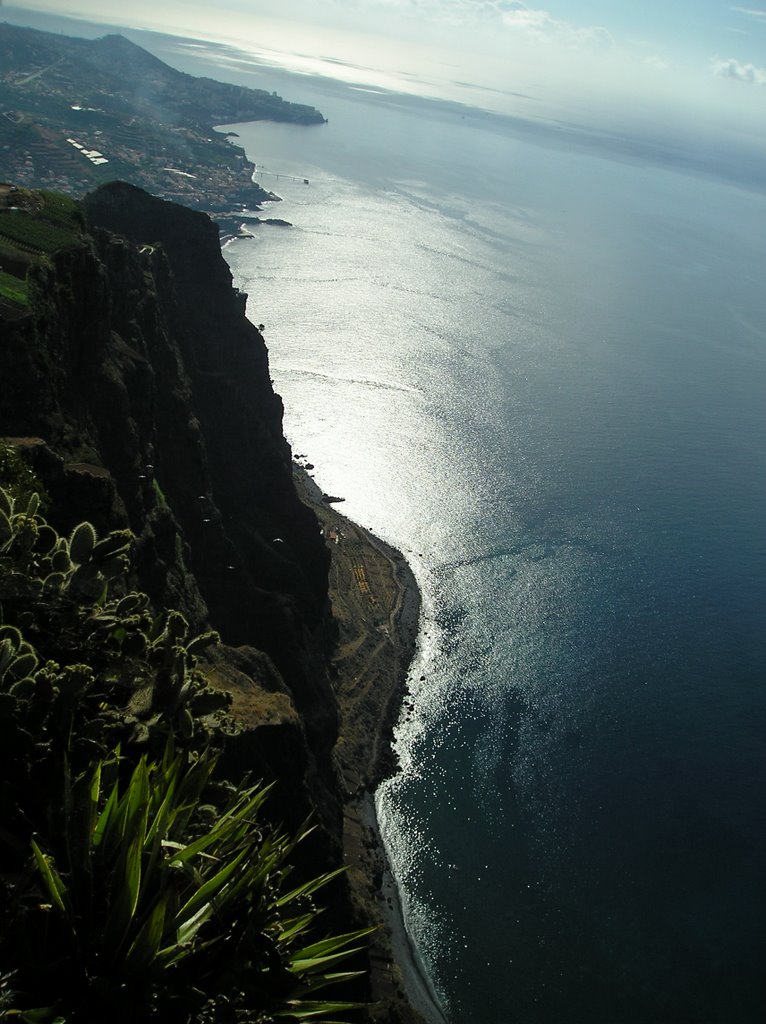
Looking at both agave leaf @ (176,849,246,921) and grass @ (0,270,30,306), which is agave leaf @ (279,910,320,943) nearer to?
agave leaf @ (176,849,246,921)

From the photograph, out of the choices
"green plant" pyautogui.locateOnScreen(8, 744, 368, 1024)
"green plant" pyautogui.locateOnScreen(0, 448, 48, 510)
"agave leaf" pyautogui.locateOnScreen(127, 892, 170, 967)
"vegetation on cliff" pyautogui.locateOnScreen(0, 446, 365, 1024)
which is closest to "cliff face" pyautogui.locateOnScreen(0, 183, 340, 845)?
"green plant" pyautogui.locateOnScreen(0, 448, 48, 510)

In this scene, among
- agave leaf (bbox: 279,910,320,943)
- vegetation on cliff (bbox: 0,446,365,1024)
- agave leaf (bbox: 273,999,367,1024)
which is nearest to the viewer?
→ vegetation on cliff (bbox: 0,446,365,1024)

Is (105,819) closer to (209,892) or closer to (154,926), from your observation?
(209,892)

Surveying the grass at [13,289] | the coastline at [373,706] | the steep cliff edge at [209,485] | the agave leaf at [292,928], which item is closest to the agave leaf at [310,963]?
the agave leaf at [292,928]

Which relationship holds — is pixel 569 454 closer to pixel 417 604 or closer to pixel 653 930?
pixel 417 604

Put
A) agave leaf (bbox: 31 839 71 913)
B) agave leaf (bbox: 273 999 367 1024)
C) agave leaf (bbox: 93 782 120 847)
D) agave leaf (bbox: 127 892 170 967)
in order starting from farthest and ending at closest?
agave leaf (bbox: 93 782 120 847) < agave leaf (bbox: 273 999 367 1024) < agave leaf (bbox: 31 839 71 913) < agave leaf (bbox: 127 892 170 967)

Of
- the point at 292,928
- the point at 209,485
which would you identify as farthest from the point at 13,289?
the point at 292,928
